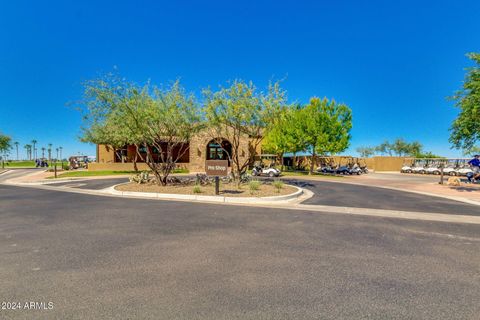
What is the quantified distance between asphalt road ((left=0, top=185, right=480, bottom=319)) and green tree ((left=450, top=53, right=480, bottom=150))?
981cm

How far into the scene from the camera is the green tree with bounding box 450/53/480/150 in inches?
515

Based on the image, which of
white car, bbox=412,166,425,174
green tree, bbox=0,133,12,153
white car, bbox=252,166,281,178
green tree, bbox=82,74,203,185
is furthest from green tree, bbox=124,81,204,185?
green tree, bbox=0,133,12,153

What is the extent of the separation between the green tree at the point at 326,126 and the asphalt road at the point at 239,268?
67.0 ft

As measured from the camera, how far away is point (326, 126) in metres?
27.2

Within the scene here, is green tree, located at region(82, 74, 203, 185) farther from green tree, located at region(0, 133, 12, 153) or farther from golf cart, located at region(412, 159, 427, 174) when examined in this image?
green tree, located at region(0, 133, 12, 153)

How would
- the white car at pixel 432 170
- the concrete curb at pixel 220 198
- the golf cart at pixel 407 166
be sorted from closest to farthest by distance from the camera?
the concrete curb at pixel 220 198
the white car at pixel 432 170
the golf cart at pixel 407 166

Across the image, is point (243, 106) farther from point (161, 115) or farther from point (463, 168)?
point (463, 168)

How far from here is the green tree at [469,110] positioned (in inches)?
515

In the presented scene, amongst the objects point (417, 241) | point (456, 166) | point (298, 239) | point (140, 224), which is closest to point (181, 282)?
point (298, 239)

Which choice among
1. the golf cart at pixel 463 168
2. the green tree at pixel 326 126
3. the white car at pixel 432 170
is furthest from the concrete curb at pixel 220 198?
the white car at pixel 432 170

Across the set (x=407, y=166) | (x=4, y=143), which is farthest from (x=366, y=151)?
(x=4, y=143)

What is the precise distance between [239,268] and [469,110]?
653 inches

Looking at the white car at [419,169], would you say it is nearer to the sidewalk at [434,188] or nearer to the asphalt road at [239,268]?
the sidewalk at [434,188]

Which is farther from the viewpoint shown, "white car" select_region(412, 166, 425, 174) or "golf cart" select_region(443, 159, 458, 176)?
"white car" select_region(412, 166, 425, 174)
